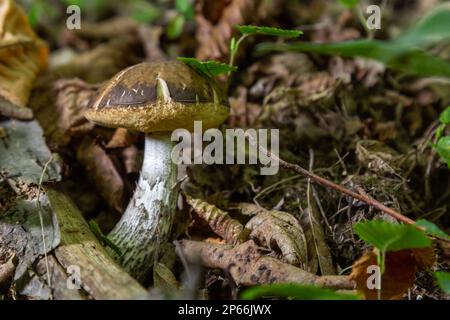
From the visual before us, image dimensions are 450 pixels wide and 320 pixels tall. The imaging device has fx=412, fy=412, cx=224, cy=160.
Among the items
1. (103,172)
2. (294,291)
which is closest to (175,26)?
(103,172)

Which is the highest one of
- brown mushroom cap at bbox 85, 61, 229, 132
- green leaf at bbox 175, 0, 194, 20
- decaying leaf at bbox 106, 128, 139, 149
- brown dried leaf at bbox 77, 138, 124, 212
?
green leaf at bbox 175, 0, 194, 20

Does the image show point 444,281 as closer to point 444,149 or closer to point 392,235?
point 392,235

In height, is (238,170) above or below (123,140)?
below

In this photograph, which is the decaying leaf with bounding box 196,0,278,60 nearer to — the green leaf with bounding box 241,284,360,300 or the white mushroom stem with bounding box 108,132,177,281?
the white mushroom stem with bounding box 108,132,177,281

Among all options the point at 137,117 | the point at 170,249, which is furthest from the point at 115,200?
the point at 137,117

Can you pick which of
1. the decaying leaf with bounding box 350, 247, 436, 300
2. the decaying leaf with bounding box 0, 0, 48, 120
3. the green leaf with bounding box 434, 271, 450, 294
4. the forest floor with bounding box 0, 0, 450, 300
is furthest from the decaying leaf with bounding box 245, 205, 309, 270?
the decaying leaf with bounding box 0, 0, 48, 120

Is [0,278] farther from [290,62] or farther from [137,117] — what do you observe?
[290,62]
